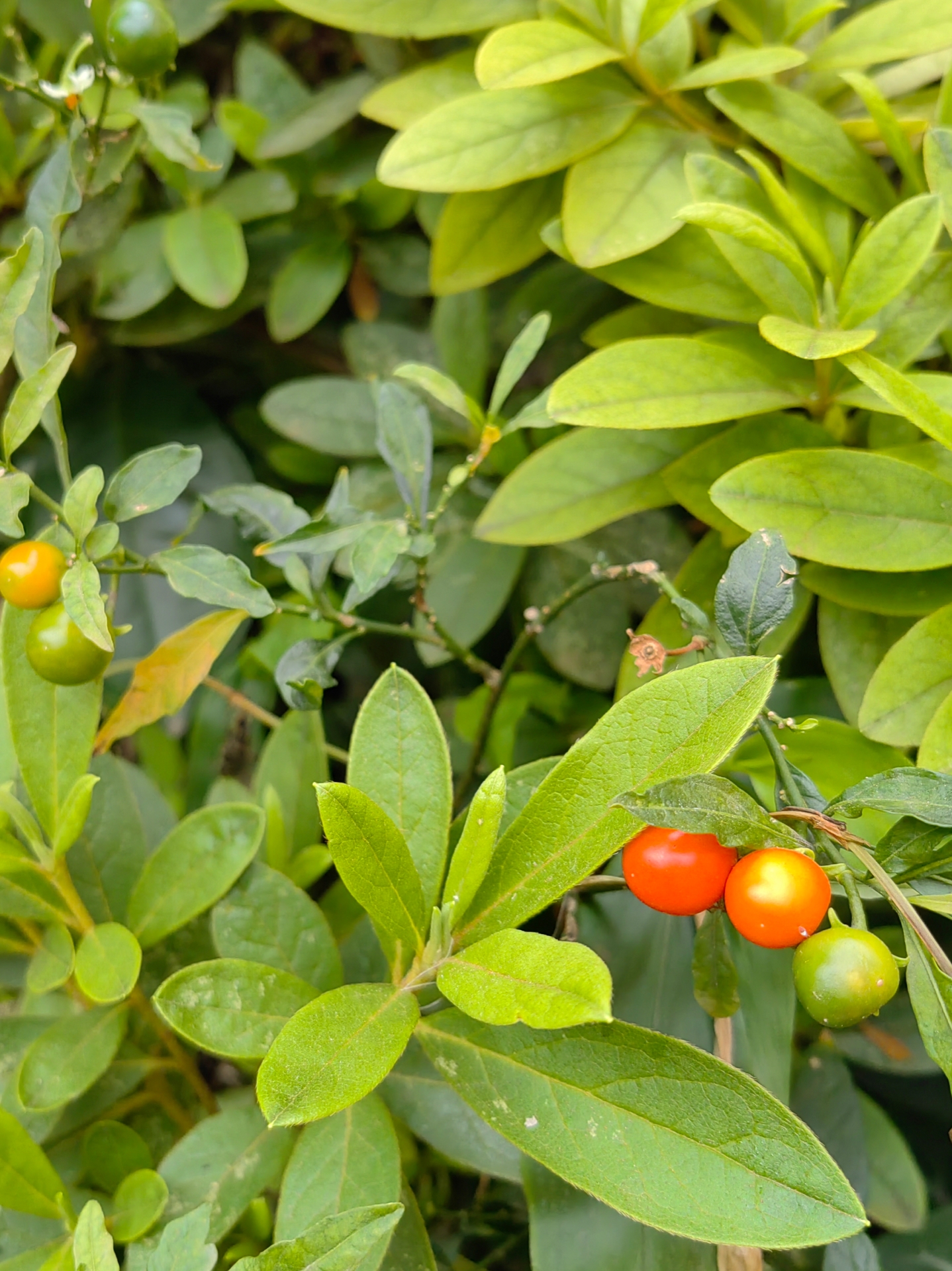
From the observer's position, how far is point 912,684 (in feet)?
2.19

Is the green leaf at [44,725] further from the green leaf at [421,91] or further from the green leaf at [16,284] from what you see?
the green leaf at [421,91]

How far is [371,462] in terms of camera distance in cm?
101

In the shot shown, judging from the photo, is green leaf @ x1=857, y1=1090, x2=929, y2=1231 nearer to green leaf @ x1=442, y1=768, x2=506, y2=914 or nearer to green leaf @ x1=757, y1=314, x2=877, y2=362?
green leaf @ x1=442, y1=768, x2=506, y2=914

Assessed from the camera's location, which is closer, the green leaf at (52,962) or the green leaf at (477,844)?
the green leaf at (477,844)

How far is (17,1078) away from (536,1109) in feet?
1.23

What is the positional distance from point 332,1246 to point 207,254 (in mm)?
882

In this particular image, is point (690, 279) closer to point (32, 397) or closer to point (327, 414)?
point (327, 414)

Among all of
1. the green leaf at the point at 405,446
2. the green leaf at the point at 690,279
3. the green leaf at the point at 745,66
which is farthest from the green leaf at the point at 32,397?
the green leaf at the point at 745,66

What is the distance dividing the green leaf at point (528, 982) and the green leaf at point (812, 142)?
2.21 feet

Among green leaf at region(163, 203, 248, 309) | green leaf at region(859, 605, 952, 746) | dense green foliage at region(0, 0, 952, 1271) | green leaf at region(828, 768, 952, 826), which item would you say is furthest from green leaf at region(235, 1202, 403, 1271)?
green leaf at region(163, 203, 248, 309)

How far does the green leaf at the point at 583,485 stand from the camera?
0.80 metres

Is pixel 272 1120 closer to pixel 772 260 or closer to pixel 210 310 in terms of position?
pixel 772 260

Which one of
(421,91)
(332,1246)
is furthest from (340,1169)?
(421,91)

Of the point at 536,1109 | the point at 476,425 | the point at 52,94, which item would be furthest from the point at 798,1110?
the point at 52,94
